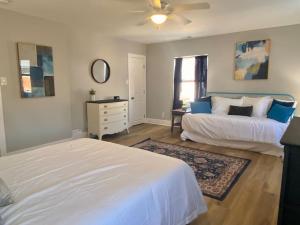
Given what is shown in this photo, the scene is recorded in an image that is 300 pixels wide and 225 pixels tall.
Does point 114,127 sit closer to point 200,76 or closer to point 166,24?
point 166,24

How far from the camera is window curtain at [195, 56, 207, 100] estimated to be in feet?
17.8

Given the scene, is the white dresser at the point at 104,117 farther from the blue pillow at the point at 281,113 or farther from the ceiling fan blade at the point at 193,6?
the blue pillow at the point at 281,113

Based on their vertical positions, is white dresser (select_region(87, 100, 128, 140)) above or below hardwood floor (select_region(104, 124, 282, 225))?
above

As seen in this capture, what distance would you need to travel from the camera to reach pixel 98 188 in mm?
1308

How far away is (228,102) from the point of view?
15.6 feet

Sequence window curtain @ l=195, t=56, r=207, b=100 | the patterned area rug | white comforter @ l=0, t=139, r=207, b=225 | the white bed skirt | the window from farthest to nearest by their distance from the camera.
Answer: the window < window curtain @ l=195, t=56, r=207, b=100 < the white bed skirt < the patterned area rug < white comforter @ l=0, t=139, r=207, b=225

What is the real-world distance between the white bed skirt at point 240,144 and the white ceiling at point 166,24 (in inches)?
89.2

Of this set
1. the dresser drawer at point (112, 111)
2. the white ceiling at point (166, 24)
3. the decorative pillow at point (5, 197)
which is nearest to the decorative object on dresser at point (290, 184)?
the decorative pillow at point (5, 197)

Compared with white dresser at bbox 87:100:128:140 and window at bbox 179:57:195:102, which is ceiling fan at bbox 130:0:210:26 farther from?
window at bbox 179:57:195:102

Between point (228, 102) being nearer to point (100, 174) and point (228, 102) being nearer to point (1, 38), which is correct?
point (100, 174)

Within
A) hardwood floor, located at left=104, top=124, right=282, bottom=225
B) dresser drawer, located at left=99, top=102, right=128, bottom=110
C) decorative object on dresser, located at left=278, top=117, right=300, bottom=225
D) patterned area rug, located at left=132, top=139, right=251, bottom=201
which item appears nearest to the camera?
decorative object on dresser, located at left=278, top=117, right=300, bottom=225

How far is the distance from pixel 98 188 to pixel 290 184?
123 cm

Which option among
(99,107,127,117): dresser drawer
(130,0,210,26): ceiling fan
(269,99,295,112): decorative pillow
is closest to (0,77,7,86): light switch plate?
(99,107,127,117): dresser drawer

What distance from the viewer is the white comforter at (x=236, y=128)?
363 centimetres
